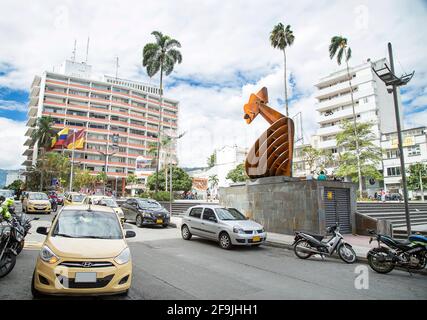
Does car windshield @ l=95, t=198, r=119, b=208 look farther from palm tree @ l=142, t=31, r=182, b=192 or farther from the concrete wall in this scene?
palm tree @ l=142, t=31, r=182, b=192

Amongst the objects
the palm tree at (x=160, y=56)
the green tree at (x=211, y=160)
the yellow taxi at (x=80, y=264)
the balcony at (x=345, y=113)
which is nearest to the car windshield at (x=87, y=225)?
the yellow taxi at (x=80, y=264)

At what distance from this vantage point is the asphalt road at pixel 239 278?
5.23m

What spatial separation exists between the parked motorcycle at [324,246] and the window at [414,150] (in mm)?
47905

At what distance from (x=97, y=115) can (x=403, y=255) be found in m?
74.1

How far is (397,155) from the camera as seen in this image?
47469mm

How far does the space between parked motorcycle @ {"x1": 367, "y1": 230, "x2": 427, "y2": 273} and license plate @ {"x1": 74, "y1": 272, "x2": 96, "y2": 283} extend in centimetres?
675

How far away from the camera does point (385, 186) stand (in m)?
48.1

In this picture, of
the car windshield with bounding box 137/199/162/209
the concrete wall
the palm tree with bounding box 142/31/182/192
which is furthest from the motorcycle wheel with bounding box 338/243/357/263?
the palm tree with bounding box 142/31/182/192

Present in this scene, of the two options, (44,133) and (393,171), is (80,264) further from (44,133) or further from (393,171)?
(44,133)

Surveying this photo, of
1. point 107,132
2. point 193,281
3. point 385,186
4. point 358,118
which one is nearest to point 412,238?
point 193,281

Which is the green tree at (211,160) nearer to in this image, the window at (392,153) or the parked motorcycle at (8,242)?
the window at (392,153)

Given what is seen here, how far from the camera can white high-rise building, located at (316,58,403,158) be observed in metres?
51.3

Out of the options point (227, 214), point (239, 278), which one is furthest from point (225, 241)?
point (239, 278)

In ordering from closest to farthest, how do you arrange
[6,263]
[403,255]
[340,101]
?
1. [6,263]
2. [403,255]
3. [340,101]
